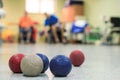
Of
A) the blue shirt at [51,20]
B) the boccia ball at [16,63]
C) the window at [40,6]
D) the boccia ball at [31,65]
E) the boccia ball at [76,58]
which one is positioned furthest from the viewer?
the window at [40,6]

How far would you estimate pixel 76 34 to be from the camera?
535 inches

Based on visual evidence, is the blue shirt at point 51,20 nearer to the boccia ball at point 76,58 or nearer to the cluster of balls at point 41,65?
the boccia ball at point 76,58

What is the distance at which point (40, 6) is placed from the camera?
668 inches

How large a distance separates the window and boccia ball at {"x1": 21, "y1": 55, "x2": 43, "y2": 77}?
14.9 m

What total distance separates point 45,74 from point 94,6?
12190 mm

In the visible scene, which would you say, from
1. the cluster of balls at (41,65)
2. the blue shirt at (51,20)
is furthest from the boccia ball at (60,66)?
the blue shirt at (51,20)

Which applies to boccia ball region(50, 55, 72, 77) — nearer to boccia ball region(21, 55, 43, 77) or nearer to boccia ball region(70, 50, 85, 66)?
boccia ball region(21, 55, 43, 77)

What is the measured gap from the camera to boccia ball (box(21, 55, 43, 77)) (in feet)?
6.54

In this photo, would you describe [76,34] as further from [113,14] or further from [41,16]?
[41,16]

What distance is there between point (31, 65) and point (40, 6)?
15.1m

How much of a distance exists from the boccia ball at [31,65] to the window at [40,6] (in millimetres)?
14885

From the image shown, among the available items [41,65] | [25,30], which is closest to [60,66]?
[41,65]

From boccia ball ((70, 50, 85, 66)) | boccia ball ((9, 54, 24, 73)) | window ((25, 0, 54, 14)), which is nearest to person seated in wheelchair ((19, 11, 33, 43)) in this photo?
window ((25, 0, 54, 14))

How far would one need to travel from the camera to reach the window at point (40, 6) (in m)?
16.9
